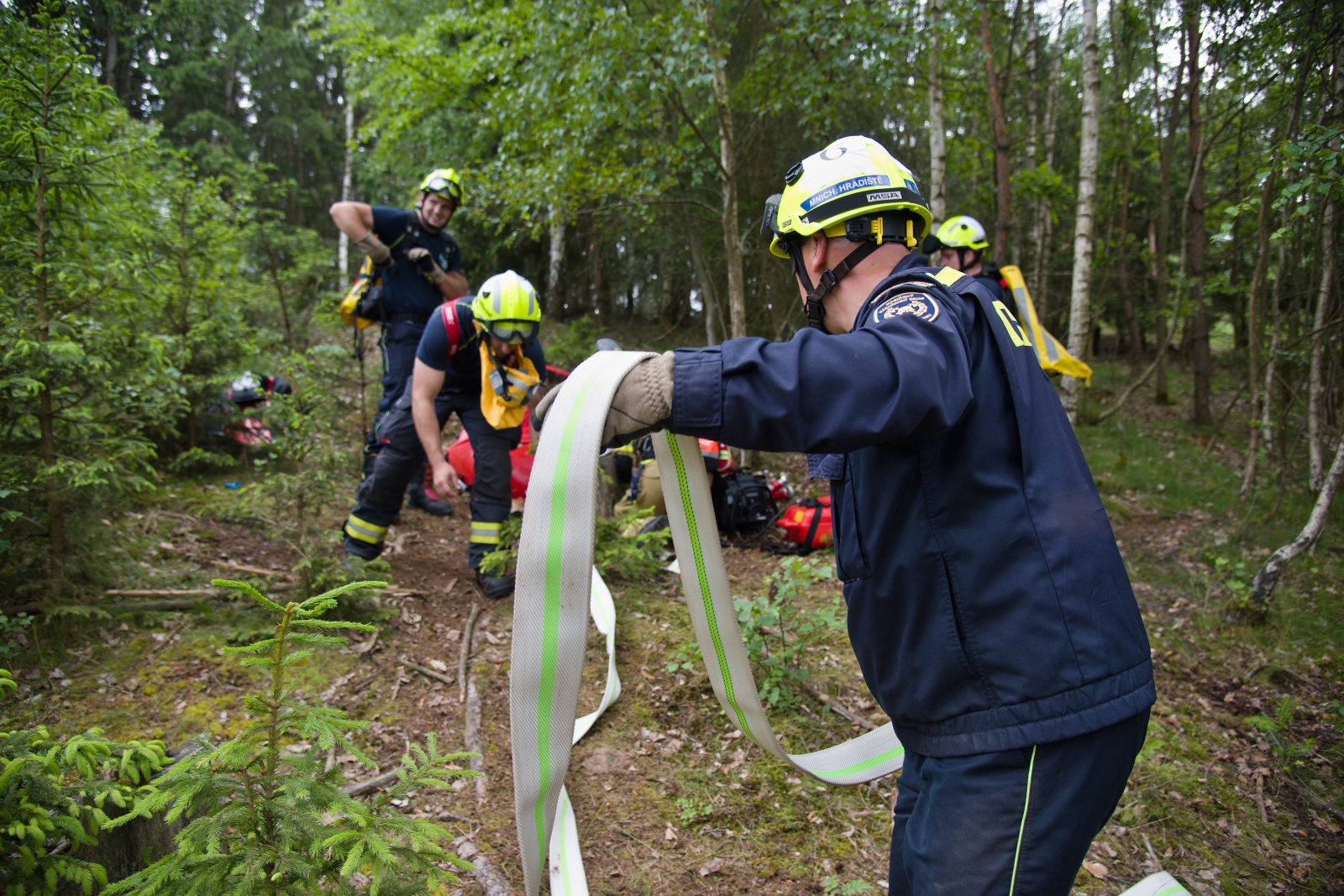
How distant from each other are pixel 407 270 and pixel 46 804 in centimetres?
486

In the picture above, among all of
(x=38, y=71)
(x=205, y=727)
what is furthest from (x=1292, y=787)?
(x=38, y=71)

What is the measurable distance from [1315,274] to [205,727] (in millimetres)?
9531

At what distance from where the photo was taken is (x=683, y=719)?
3840 mm

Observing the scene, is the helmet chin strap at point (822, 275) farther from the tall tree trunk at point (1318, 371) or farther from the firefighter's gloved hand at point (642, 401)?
the tall tree trunk at point (1318, 371)

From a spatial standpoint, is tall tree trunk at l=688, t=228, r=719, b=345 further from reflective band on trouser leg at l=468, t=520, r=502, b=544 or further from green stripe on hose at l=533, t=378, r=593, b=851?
green stripe on hose at l=533, t=378, r=593, b=851

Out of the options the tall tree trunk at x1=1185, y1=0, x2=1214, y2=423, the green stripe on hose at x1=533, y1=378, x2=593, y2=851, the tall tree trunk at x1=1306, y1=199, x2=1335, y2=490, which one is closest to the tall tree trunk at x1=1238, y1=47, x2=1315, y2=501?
the tall tree trunk at x1=1306, y1=199, x2=1335, y2=490

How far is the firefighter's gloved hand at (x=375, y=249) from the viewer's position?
5648 mm

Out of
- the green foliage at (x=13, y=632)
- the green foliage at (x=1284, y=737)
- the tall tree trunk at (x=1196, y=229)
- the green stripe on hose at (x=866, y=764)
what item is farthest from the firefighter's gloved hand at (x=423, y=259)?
the tall tree trunk at (x=1196, y=229)

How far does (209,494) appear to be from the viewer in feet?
20.7

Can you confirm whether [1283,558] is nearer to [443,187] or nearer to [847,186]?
[847,186]

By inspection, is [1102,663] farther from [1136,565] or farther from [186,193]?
[186,193]

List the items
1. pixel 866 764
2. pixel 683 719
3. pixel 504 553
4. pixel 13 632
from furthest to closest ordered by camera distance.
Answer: pixel 504 553, pixel 683 719, pixel 13 632, pixel 866 764

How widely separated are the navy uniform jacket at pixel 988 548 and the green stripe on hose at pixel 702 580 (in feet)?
1.60

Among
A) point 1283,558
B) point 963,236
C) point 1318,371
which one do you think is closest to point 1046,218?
point 1318,371
